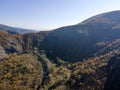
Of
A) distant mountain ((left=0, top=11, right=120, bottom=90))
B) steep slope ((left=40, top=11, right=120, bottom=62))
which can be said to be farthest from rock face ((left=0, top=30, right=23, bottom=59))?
steep slope ((left=40, top=11, right=120, bottom=62))

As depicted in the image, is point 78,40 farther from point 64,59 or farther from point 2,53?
point 2,53

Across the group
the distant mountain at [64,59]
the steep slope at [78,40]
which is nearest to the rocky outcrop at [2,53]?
the distant mountain at [64,59]

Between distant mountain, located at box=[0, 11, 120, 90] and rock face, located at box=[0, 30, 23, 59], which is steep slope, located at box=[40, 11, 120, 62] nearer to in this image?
distant mountain, located at box=[0, 11, 120, 90]

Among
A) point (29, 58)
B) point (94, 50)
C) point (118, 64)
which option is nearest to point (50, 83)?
point (118, 64)

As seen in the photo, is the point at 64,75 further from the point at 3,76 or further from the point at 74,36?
the point at 74,36

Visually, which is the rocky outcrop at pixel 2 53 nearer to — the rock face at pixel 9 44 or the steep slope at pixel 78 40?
the rock face at pixel 9 44

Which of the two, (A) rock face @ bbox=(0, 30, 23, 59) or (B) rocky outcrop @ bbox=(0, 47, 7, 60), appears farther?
(A) rock face @ bbox=(0, 30, 23, 59)

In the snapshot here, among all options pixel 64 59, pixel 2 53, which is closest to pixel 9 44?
pixel 2 53

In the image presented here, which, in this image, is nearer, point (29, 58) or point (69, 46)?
point (29, 58)
